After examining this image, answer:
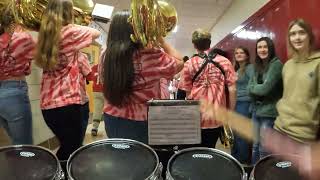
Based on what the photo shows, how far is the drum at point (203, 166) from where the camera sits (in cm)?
92

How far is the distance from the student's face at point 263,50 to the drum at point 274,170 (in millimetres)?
1717

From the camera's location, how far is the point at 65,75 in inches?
69.7

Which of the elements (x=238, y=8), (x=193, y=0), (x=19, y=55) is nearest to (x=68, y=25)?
(x=19, y=55)

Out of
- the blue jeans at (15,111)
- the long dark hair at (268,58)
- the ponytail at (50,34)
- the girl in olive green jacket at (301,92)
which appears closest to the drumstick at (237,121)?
the girl in olive green jacket at (301,92)

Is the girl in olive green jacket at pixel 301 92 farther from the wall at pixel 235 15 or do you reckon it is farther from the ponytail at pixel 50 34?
the wall at pixel 235 15

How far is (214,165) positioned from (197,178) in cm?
7

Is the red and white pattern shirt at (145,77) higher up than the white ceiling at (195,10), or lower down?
lower down

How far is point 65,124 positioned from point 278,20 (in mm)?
2549

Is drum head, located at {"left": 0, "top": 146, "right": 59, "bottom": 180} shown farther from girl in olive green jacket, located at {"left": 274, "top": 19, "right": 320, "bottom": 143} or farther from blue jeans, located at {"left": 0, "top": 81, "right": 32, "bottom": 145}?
girl in olive green jacket, located at {"left": 274, "top": 19, "right": 320, "bottom": 143}

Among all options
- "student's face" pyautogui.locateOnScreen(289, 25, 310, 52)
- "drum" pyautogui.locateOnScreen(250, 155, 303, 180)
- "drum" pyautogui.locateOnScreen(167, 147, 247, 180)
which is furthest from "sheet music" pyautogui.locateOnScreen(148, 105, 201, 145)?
"student's face" pyautogui.locateOnScreen(289, 25, 310, 52)

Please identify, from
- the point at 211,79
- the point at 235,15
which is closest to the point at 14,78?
the point at 211,79

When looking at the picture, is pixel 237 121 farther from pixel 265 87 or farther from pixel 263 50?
pixel 263 50

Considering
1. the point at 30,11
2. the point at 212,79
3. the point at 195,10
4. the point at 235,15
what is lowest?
the point at 212,79

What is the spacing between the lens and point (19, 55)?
1793 millimetres
